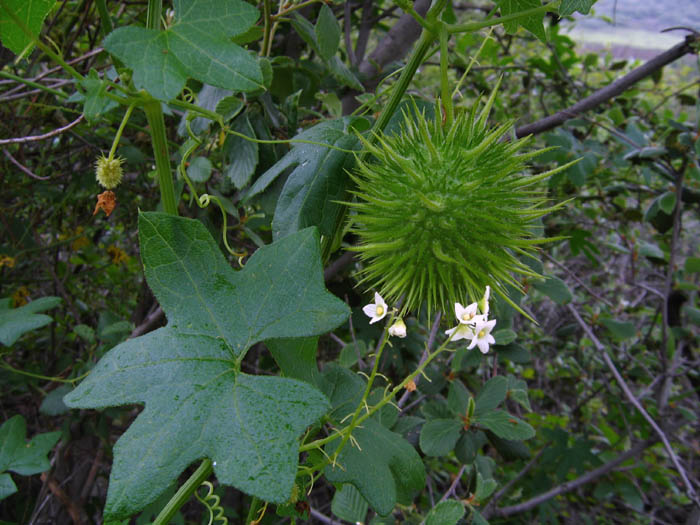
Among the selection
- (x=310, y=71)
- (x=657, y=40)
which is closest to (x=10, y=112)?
(x=310, y=71)

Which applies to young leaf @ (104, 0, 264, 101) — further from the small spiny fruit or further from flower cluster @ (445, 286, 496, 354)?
flower cluster @ (445, 286, 496, 354)

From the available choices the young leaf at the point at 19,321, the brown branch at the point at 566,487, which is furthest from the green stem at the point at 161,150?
the brown branch at the point at 566,487

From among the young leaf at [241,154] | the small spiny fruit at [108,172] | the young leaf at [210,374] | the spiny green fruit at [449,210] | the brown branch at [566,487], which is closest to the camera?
the young leaf at [210,374]

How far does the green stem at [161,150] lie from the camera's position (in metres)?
1.06

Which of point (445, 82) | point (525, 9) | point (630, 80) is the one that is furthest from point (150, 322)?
point (630, 80)

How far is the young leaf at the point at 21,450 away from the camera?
1.60 metres

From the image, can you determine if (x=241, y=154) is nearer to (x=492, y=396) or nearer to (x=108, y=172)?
(x=108, y=172)

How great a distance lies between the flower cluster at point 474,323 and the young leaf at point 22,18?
0.96 m

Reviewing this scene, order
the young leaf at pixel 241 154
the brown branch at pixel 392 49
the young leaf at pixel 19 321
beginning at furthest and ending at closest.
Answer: the brown branch at pixel 392 49 < the young leaf at pixel 19 321 < the young leaf at pixel 241 154

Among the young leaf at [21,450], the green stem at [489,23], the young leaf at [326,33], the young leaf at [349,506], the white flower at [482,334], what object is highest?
the green stem at [489,23]

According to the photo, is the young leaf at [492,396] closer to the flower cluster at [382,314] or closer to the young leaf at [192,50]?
the flower cluster at [382,314]

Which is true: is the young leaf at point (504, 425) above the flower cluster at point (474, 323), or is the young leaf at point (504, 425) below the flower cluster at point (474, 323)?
below

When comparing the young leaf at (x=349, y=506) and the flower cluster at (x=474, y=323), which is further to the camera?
the young leaf at (x=349, y=506)

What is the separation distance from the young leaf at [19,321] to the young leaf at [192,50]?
1027 millimetres
